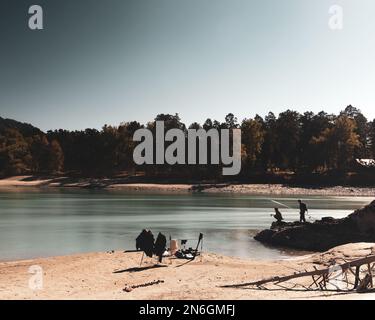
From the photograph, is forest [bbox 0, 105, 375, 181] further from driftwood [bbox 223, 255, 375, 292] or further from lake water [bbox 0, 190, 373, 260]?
driftwood [bbox 223, 255, 375, 292]

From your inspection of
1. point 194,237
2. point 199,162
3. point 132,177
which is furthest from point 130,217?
point 132,177

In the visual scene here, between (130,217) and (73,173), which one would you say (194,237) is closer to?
(130,217)

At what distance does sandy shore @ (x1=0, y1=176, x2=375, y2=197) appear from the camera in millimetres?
99188

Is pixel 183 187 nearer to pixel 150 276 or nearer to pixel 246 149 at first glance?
pixel 246 149

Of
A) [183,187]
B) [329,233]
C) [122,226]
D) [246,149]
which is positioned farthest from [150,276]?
[246,149]

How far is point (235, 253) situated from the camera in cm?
3083

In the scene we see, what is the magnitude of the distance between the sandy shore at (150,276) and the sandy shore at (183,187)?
7352 centimetres

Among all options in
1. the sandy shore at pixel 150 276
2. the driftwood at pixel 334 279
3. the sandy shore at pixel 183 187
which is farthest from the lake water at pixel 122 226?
the sandy shore at pixel 183 187

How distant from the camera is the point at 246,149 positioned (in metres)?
118

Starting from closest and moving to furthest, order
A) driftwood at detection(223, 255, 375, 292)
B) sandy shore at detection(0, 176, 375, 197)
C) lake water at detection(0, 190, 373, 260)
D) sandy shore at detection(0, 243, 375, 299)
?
sandy shore at detection(0, 243, 375, 299) → driftwood at detection(223, 255, 375, 292) → lake water at detection(0, 190, 373, 260) → sandy shore at detection(0, 176, 375, 197)

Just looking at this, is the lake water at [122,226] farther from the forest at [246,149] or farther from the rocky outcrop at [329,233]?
the forest at [246,149]

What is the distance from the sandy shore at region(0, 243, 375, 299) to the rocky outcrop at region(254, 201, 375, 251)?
13.7 ft

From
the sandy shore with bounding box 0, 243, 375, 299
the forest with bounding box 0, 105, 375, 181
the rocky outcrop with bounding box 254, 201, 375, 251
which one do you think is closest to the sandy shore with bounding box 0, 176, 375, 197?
the forest with bounding box 0, 105, 375, 181

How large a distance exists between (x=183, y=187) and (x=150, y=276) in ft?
293
